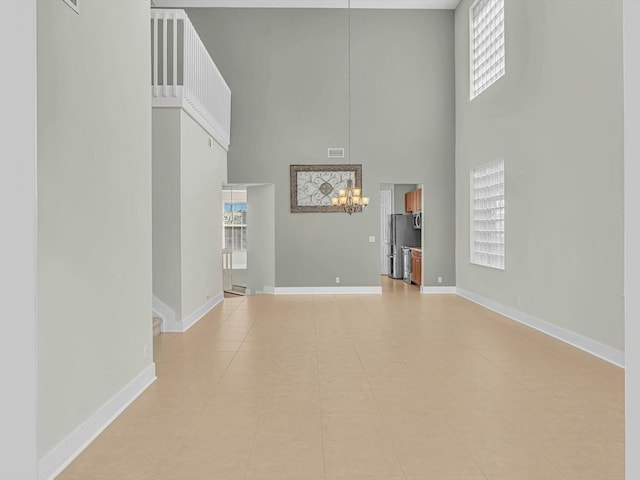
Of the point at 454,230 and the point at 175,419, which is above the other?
the point at 454,230

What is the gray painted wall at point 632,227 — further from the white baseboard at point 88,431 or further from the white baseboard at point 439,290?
the white baseboard at point 439,290

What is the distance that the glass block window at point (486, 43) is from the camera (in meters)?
7.80

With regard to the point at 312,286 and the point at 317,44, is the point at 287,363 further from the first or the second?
the point at 317,44

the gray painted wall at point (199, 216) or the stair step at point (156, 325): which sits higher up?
the gray painted wall at point (199, 216)

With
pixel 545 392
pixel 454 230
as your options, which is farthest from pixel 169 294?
pixel 454 230

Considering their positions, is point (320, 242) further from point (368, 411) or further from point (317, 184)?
point (368, 411)

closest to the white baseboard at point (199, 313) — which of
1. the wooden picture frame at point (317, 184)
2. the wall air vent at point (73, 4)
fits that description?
the wooden picture frame at point (317, 184)

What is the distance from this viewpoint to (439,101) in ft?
33.8

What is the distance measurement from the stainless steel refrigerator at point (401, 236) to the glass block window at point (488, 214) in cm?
A: 359

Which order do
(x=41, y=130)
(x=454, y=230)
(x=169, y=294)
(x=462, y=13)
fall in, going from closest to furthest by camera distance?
(x=41, y=130)
(x=169, y=294)
(x=462, y=13)
(x=454, y=230)

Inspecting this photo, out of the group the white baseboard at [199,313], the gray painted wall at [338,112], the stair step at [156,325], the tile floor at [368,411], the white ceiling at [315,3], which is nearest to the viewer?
the tile floor at [368,411]

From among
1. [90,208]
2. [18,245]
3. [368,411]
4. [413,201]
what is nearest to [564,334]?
[368,411]

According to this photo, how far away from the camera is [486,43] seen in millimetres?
8438

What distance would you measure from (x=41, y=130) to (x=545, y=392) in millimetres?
3920
